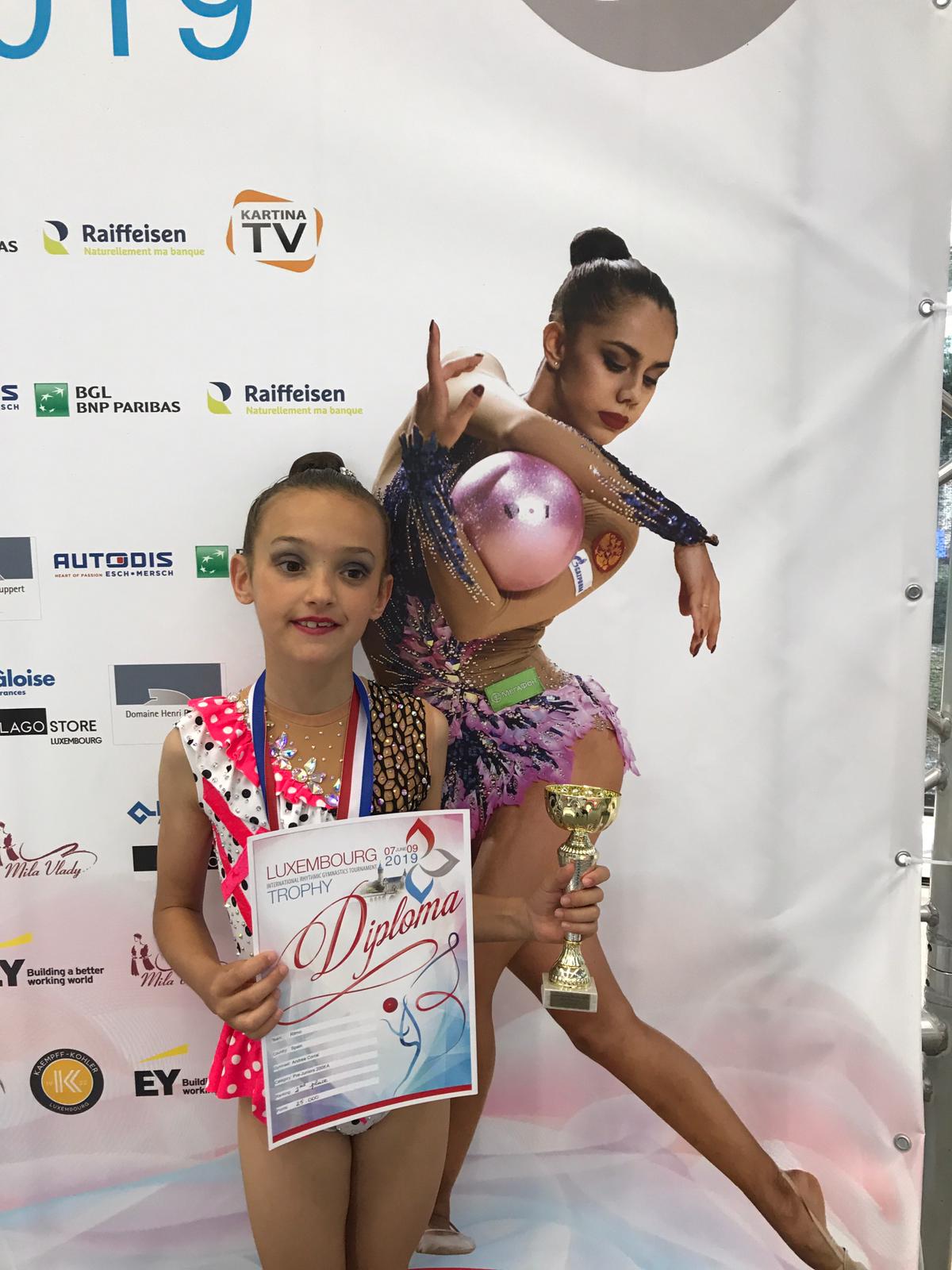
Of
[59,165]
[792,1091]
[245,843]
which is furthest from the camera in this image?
[792,1091]

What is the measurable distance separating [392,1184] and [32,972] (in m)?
0.77

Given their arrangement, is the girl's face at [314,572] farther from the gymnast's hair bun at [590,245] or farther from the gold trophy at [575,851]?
the gymnast's hair bun at [590,245]

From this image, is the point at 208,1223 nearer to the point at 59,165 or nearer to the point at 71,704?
the point at 71,704

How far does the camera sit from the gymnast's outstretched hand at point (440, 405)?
1.51m

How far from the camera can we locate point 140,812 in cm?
157

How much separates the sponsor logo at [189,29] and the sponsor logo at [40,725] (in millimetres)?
1094

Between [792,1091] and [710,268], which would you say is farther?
[792,1091]

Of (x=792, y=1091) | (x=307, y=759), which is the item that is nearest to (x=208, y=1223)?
(x=307, y=759)

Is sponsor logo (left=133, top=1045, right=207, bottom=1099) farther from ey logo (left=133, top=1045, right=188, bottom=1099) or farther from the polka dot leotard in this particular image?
the polka dot leotard

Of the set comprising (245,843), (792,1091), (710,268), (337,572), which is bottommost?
(792,1091)

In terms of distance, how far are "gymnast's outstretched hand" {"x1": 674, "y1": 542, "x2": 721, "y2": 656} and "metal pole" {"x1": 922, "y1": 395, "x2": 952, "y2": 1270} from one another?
0.46 meters

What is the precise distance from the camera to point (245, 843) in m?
1.27

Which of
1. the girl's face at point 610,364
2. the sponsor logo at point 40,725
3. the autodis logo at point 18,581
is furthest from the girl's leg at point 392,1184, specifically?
the girl's face at point 610,364

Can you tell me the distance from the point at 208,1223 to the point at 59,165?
1.91 meters
